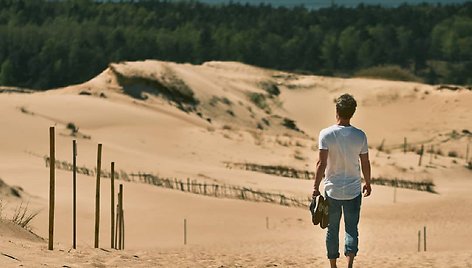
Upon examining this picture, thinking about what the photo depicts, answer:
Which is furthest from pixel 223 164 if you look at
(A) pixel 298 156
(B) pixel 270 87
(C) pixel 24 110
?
(B) pixel 270 87

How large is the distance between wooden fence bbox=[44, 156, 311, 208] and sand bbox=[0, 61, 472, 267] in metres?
0.99

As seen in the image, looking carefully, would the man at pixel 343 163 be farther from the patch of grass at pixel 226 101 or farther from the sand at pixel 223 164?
the patch of grass at pixel 226 101

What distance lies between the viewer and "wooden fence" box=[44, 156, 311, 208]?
2672 centimetres

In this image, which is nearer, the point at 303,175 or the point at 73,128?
the point at 303,175

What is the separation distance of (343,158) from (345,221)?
2.14ft

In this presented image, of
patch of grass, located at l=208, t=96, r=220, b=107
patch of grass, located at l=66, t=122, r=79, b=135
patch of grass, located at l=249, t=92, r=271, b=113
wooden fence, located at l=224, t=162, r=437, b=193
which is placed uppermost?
patch of grass, located at l=249, t=92, r=271, b=113

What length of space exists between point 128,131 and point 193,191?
14.3 meters

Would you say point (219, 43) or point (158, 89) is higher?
point (219, 43)

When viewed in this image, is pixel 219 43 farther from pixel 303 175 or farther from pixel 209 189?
pixel 209 189

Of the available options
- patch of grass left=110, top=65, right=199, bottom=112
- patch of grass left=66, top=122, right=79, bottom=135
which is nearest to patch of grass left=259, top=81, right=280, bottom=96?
patch of grass left=110, top=65, right=199, bottom=112

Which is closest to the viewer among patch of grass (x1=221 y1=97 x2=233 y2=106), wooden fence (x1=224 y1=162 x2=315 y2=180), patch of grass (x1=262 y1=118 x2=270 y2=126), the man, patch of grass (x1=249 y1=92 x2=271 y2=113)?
the man

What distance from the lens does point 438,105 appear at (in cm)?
5941

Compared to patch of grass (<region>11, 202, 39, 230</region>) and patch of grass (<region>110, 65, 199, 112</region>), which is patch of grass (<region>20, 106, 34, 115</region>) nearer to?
patch of grass (<region>110, 65, 199, 112</region>)

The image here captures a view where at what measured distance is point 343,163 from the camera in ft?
30.1
